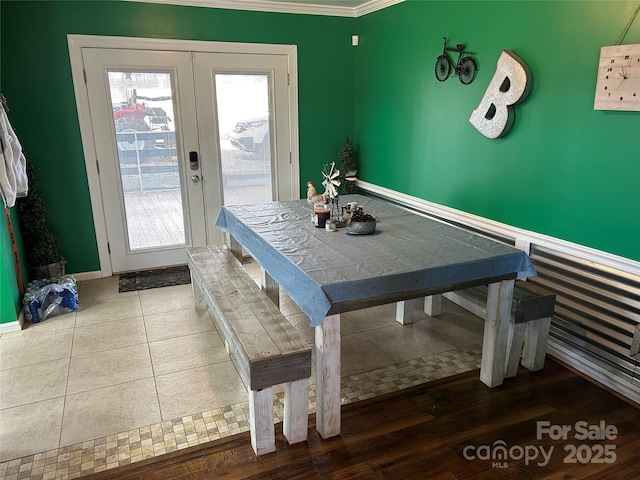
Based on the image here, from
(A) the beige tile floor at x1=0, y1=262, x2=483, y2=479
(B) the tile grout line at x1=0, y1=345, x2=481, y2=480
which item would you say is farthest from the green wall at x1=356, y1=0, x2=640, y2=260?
(B) the tile grout line at x1=0, y1=345, x2=481, y2=480

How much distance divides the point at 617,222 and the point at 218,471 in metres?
2.28

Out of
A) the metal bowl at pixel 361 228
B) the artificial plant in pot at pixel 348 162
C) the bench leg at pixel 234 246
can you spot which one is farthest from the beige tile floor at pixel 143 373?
the artificial plant in pot at pixel 348 162

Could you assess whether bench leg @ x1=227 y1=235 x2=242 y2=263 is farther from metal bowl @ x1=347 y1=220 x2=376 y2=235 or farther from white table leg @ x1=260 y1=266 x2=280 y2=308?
metal bowl @ x1=347 y1=220 x2=376 y2=235

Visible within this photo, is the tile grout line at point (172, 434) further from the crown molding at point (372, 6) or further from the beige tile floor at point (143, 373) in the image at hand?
the crown molding at point (372, 6)

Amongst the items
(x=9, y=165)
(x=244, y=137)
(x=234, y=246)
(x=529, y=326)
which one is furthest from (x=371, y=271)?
(x=244, y=137)

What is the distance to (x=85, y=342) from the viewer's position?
3096 mm

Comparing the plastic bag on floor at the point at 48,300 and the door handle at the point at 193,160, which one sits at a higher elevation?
the door handle at the point at 193,160

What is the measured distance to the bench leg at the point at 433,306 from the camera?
341 centimetres

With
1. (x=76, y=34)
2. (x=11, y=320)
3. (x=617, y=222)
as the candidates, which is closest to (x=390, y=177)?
(x=617, y=222)

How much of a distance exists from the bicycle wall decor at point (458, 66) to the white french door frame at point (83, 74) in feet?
5.33

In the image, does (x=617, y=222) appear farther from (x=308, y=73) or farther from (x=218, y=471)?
(x=308, y=73)

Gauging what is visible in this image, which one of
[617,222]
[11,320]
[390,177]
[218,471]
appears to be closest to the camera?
[218,471]

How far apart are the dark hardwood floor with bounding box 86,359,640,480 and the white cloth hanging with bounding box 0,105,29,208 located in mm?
2046

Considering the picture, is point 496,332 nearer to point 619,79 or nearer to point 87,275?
point 619,79
